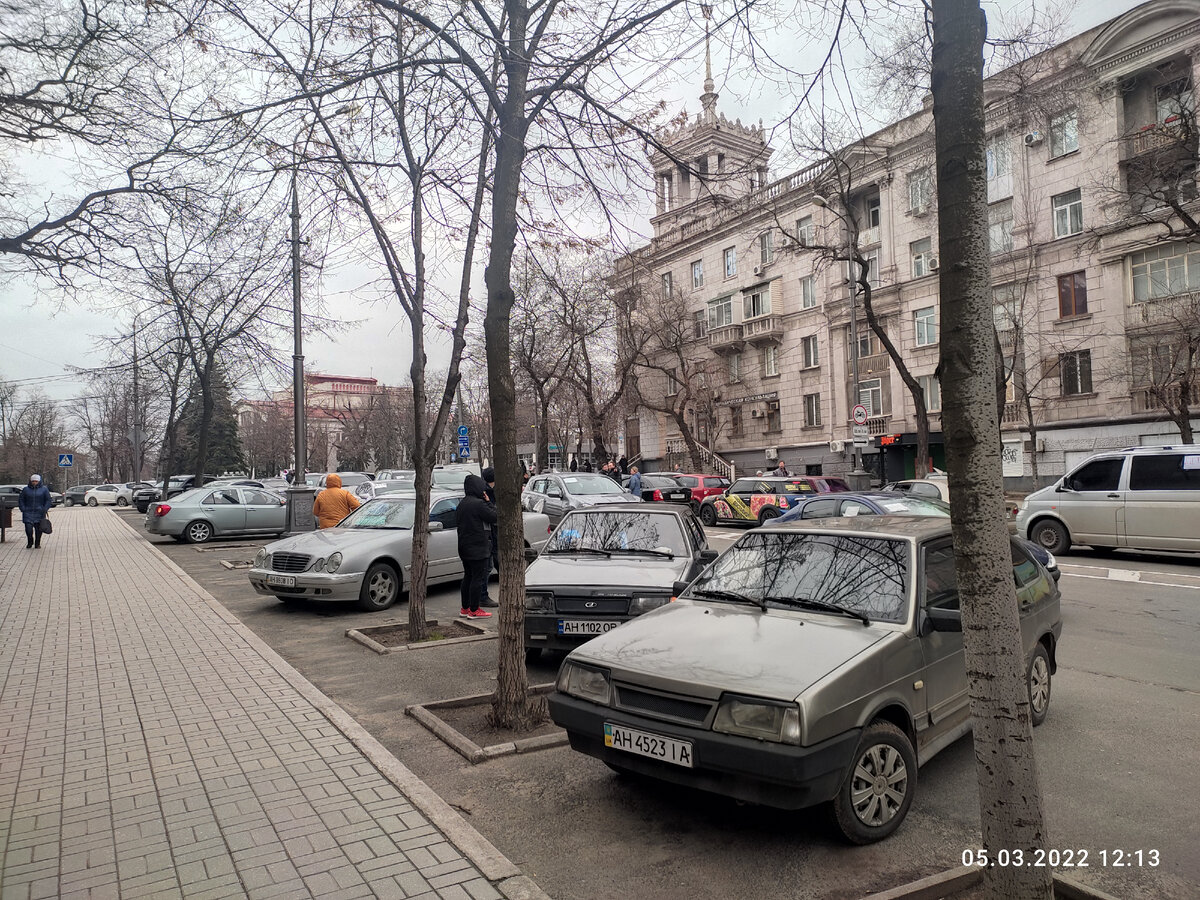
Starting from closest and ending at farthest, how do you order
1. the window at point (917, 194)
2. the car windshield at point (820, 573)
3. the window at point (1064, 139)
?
the car windshield at point (820, 573), the window at point (1064, 139), the window at point (917, 194)

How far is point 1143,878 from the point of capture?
3385 mm

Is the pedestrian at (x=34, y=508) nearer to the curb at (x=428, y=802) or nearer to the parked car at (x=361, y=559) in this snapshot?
the parked car at (x=361, y=559)

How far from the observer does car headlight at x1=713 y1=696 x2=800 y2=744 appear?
11.1 ft

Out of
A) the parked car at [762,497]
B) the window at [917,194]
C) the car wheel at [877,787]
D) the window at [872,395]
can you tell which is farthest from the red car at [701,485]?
the car wheel at [877,787]

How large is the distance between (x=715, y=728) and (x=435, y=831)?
1.48 m

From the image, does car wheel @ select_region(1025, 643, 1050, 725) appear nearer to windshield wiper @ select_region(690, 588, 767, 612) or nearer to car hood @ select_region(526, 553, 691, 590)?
windshield wiper @ select_region(690, 588, 767, 612)

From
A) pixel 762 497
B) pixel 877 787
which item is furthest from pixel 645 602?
pixel 762 497

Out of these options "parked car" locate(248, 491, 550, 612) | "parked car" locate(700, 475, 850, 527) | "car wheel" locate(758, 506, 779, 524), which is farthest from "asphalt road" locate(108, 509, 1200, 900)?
"parked car" locate(700, 475, 850, 527)

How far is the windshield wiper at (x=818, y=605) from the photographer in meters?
4.21

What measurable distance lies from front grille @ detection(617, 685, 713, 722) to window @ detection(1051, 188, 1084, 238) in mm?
32017

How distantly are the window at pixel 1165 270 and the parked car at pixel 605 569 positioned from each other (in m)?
25.9

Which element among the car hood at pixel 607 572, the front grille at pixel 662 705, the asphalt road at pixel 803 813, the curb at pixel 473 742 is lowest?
the asphalt road at pixel 803 813

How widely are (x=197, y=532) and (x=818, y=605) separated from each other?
20368 millimetres

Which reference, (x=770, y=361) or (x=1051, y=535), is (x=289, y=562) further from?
(x=770, y=361)
